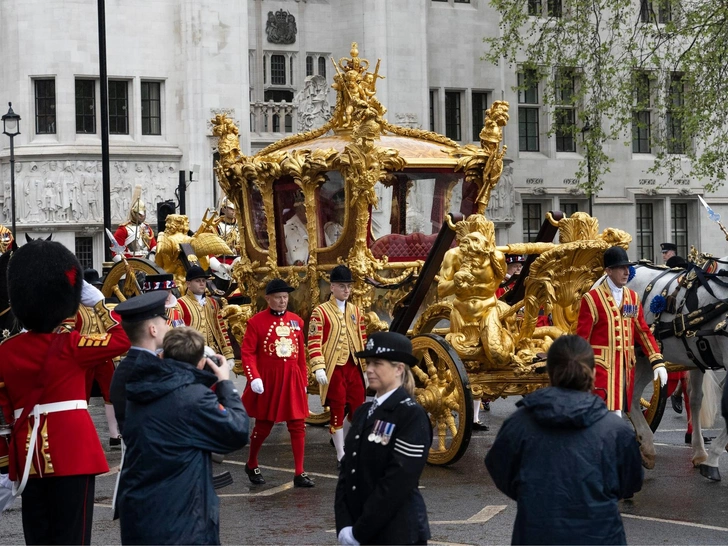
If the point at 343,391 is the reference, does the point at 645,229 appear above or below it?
above

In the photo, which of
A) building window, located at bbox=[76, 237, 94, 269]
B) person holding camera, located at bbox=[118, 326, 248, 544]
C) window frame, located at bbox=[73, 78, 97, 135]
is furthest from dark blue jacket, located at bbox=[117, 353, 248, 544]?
window frame, located at bbox=[73, 78, 97, 135]

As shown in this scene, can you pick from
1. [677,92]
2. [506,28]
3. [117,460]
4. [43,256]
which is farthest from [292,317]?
[506,28]

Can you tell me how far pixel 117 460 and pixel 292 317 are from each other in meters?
2.31

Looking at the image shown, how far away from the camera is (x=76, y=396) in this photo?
6574 millimetres

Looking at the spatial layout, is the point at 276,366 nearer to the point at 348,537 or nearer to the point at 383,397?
the point at 383,397

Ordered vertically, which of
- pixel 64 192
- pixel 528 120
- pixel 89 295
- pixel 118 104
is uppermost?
pixel 118 104

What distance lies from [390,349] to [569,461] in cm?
107

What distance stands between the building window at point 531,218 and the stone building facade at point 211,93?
55mm

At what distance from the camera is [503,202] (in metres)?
38.9

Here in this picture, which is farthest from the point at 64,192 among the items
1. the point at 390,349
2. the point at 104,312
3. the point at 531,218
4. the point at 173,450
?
the point at 173,450

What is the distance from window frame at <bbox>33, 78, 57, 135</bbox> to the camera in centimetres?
3525

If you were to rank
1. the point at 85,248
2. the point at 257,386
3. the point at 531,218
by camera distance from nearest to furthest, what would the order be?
the point at 257,386
the point at 85,248
the point at 531,218

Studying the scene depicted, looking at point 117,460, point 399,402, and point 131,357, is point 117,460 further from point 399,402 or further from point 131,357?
point 399,402

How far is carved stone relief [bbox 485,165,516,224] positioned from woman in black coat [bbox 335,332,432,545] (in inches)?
1287
